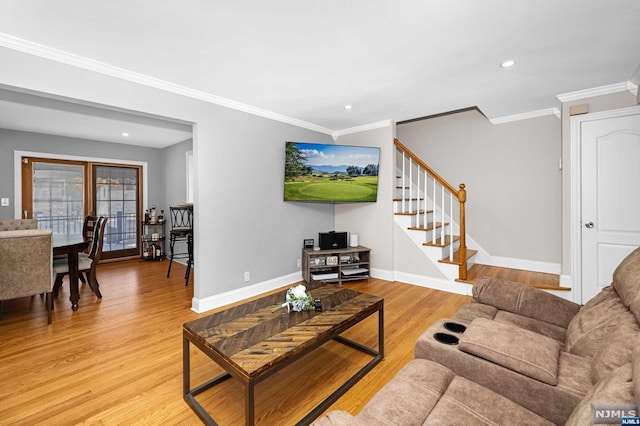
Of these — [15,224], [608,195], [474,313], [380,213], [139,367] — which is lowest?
[139,367]

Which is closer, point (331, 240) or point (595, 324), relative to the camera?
point (595, 324)

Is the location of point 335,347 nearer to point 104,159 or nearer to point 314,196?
point 314,196

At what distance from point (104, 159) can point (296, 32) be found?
5.32 meters

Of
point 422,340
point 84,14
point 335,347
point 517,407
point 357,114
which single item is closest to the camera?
point 517,407

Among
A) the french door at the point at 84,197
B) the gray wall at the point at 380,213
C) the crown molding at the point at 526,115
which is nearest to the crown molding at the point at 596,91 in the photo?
the crown molding at the point at 526,115

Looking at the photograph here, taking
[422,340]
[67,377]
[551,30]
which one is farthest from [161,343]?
[551,30]

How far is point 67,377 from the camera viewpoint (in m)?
2.01

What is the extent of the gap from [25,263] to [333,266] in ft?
10.8

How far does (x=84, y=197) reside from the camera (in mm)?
5445

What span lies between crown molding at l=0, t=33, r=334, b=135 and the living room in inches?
0.5

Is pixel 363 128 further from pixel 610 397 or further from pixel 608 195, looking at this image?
pixel 610 397

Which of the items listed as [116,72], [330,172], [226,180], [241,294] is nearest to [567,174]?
[330,172]

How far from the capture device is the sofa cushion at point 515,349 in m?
1.17

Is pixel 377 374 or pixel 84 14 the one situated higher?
pixel 84 14
